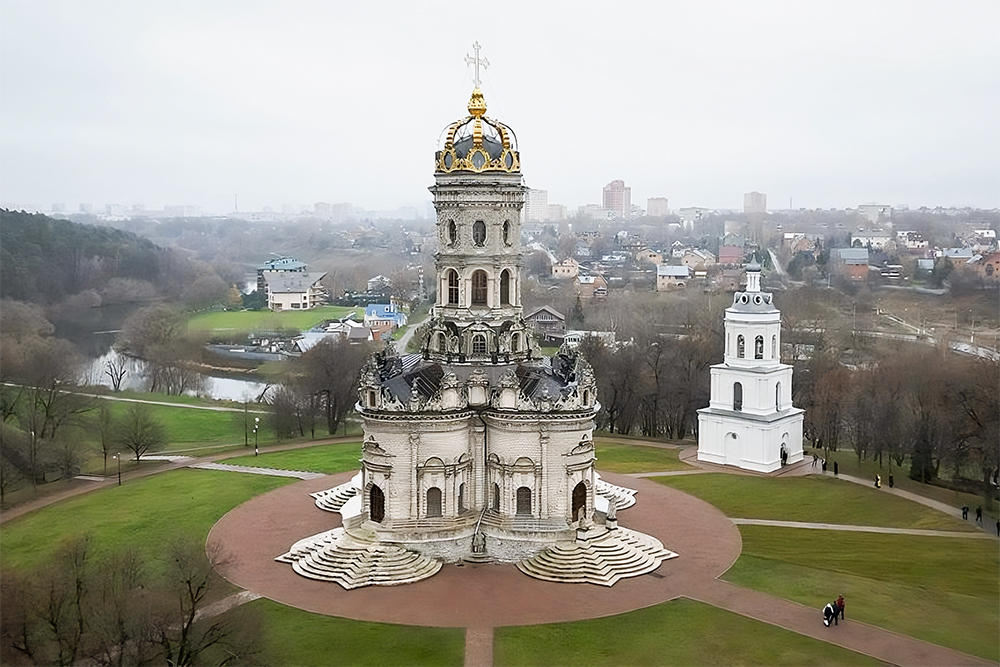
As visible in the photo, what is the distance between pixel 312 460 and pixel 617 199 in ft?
398

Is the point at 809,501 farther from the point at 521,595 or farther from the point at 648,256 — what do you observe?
the point at 648,256

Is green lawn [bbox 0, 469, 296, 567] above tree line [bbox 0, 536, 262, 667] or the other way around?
the other way around

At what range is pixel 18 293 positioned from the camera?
177ft

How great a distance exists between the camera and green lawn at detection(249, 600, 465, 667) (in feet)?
70.5

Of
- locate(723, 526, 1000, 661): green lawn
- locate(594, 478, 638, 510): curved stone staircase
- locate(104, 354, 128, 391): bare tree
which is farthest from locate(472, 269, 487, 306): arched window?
locate(104, 354, 128, 391): bare tree

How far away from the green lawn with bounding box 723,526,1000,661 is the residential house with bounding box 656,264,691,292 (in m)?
59.4

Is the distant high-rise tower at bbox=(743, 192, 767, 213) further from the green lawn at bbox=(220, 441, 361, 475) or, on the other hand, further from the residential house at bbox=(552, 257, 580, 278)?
the green lawn at bbox=(220, 441, 361, 475)

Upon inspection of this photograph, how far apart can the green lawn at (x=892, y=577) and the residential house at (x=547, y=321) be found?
47467 mm

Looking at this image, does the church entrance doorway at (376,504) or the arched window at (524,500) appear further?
the arched window at (524,500)

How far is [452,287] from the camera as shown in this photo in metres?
30.4

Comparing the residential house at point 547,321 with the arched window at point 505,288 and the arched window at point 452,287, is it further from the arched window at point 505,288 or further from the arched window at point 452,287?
the arched window at point 452,287

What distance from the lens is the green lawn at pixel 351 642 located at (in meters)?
21.5

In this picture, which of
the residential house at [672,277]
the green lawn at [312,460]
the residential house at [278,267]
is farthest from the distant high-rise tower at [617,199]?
the green lawn at [312,460]

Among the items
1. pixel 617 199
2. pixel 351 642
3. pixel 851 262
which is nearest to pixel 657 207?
pixel 617 199
